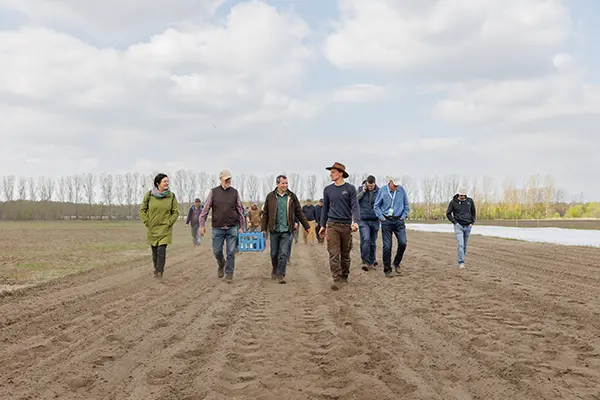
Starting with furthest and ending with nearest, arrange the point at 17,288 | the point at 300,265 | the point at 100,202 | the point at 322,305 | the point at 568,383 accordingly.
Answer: the point at 100,202, the point at 300,265, the point at 17,288, the point at 322,305, the point at 568,383

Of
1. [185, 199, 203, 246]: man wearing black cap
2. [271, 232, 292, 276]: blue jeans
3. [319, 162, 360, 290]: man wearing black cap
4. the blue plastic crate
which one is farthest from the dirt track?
[185, 199, 203, 246]: man wearing black cap

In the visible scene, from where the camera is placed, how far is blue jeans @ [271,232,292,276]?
9.55 m

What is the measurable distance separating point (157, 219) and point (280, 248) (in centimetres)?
253

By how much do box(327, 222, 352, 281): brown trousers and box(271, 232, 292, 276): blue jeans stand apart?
3.25ft

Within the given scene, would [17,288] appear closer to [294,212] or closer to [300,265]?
[294,212]

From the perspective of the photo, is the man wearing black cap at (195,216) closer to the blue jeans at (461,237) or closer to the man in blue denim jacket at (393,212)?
the man in blue denim jacket at (393,212)

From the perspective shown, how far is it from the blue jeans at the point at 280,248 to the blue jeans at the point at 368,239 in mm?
2379

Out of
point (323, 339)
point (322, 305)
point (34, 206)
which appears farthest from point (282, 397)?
point (34, 206)

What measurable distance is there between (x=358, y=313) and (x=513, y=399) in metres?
2.97

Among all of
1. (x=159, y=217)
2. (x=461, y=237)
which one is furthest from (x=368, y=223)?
(x=159, y=217)

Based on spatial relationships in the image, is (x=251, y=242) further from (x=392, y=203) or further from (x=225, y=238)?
(x=392, y=203)

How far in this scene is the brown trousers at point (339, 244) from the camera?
8891 mm

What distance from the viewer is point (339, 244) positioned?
9.00 metres

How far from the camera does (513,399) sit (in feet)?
11.5
